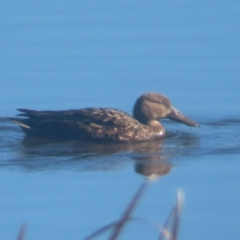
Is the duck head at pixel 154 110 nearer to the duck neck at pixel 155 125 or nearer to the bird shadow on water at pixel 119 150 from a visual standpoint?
the duck neck at pixel 155 125

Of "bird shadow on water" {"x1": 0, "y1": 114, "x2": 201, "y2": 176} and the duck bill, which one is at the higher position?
the duck bill

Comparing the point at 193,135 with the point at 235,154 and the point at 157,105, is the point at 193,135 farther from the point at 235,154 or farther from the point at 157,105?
the point at 235,154

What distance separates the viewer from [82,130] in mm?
9281

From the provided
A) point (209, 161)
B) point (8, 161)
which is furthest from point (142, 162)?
point (8, 161)

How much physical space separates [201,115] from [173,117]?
460mm

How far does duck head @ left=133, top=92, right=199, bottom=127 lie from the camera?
9562 millimetres

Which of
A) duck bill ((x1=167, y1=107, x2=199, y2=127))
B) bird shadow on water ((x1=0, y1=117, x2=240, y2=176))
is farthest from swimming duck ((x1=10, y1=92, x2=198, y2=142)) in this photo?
bird shadow on water ((x1=0, y1=117, x2=240, y2=176))

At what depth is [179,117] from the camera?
9.56 meters

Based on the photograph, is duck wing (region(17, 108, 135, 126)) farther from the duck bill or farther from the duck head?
the duck bill

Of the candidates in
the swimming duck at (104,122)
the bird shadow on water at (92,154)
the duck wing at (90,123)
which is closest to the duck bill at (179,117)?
the swimming duck at (104,122)

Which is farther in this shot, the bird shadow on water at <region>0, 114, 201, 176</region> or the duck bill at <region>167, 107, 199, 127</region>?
the duck bill at <region>167, 107, 199, 127</region>

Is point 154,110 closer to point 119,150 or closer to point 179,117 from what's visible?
point 179,117

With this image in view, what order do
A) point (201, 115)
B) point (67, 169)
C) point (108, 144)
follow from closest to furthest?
point (67, 169), point (108, 144), point (201, 115)

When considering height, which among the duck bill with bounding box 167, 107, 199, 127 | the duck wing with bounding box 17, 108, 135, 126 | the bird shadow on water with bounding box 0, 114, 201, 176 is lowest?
the bird shadow on water with bounding box 0, 114, 201, 176
